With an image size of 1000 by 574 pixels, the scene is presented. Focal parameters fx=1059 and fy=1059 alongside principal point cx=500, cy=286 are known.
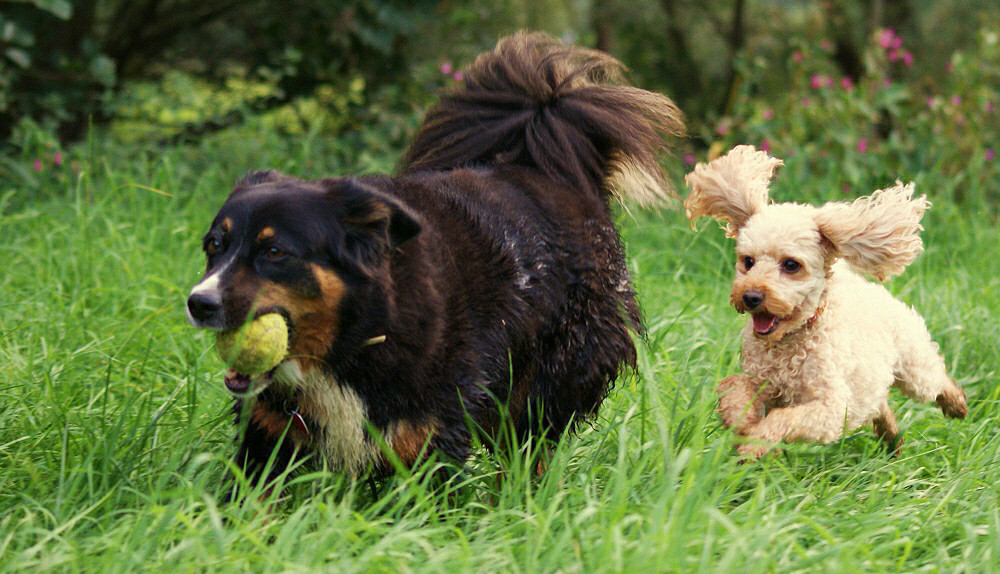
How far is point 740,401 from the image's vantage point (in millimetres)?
3137

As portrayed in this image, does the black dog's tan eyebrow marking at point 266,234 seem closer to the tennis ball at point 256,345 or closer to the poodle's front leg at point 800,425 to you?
the tennis ball at point 256,345

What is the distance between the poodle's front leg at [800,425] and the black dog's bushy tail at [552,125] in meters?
1.04

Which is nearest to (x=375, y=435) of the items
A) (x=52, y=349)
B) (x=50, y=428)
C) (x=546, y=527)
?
(x=546, y=527)

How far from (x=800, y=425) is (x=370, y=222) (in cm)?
133

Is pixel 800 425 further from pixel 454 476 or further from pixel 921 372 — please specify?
pixel 454 476

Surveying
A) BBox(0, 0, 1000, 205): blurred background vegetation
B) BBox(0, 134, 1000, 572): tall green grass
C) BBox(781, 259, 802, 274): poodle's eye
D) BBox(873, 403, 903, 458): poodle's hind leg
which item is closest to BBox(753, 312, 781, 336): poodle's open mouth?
BBox(781, 259, 802, 274): poodle's eye

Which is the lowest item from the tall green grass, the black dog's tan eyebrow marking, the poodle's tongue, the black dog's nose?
the tall green grass

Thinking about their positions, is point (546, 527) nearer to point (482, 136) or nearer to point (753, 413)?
point (753, 413)

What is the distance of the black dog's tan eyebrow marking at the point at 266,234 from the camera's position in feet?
8.50

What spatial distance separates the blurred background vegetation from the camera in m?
6.32

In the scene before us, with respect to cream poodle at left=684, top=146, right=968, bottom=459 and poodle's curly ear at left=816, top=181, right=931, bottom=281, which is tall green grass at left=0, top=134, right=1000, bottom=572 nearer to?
cream poodle at left=684, top=146, right=968, bottom=459

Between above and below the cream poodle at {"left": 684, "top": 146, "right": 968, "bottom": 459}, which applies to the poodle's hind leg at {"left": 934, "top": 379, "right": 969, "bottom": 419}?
below

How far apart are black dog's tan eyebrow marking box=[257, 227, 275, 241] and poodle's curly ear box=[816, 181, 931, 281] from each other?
1600 mm

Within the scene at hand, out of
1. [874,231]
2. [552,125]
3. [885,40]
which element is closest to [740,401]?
[874,231]
